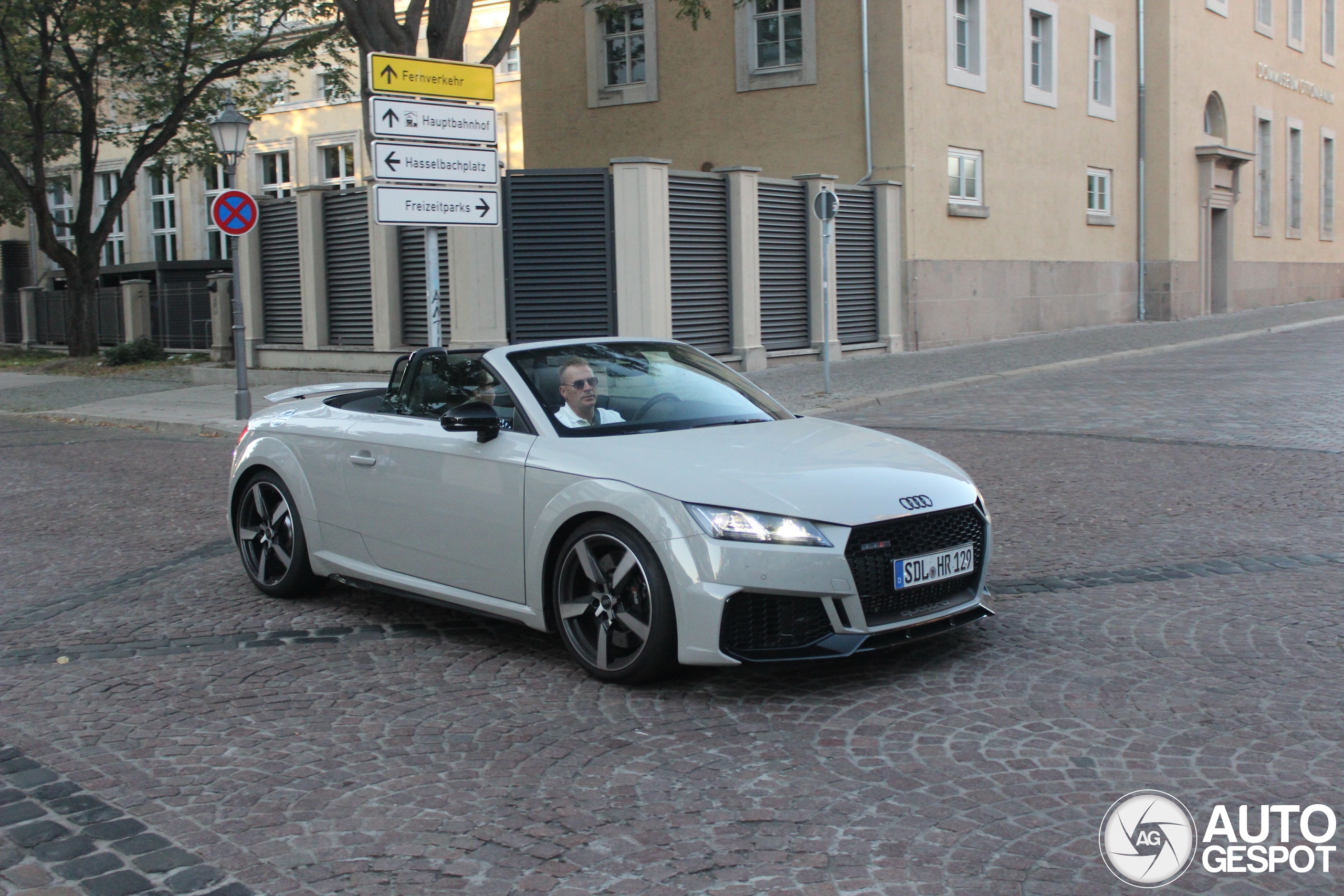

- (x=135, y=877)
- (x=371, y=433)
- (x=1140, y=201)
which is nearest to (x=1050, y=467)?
(x=371, y=433)

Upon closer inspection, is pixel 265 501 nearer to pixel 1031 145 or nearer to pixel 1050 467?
pixel 1050 467

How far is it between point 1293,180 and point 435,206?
37561mm

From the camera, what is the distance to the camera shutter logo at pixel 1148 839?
333 cm

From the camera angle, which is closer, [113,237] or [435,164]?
[435,164]

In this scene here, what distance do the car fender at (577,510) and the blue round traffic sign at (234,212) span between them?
12.7m

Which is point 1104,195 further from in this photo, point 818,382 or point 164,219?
point 164,219

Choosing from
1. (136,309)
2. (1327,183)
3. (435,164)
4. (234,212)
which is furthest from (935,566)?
(1327,183)

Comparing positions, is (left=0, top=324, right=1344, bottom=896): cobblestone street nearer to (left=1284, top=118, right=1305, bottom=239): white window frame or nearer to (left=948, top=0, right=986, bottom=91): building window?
(left=948, top=0, right=986, bottom=91): building window

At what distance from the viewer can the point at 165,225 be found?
47062mm

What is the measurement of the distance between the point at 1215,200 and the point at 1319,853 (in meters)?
35.0

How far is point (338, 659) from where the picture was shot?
5.58 m

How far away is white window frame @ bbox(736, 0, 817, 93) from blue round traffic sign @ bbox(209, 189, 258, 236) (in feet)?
36.4

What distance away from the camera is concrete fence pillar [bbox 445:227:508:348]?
19547 mm

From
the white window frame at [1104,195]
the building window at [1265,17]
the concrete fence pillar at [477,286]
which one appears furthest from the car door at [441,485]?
the building window at [1265,17]
